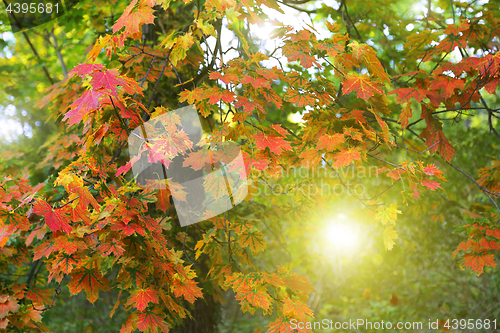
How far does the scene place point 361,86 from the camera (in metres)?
1.83

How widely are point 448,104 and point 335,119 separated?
1116 mm

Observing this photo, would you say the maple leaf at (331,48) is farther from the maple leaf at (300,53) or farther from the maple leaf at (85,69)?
the maple leaf at (85,69)

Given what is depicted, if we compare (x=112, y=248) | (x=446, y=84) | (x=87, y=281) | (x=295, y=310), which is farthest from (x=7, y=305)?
(x=446, y=84)

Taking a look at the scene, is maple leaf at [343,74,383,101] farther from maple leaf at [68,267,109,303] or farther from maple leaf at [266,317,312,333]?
maple leaf at [68,267,109,303]

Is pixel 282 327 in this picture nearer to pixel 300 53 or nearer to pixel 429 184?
pixel 429 184

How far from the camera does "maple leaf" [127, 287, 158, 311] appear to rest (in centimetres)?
166

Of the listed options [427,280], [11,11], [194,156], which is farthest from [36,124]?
[427,280]

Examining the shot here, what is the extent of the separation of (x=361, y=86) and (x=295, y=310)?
53.4 inches

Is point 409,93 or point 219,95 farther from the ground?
point 409,93

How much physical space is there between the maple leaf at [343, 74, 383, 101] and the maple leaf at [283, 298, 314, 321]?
127 cm

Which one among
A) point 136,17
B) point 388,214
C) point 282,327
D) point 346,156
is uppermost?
point 136,17

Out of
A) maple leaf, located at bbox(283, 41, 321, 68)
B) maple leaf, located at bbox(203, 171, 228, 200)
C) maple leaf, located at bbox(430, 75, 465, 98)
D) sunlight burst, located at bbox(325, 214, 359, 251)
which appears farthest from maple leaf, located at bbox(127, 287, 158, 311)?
sunlight burst, located at bbox(325, 214, 359, 251)

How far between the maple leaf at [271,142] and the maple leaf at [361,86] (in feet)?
1.60

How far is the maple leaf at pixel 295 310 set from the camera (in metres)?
1.82
